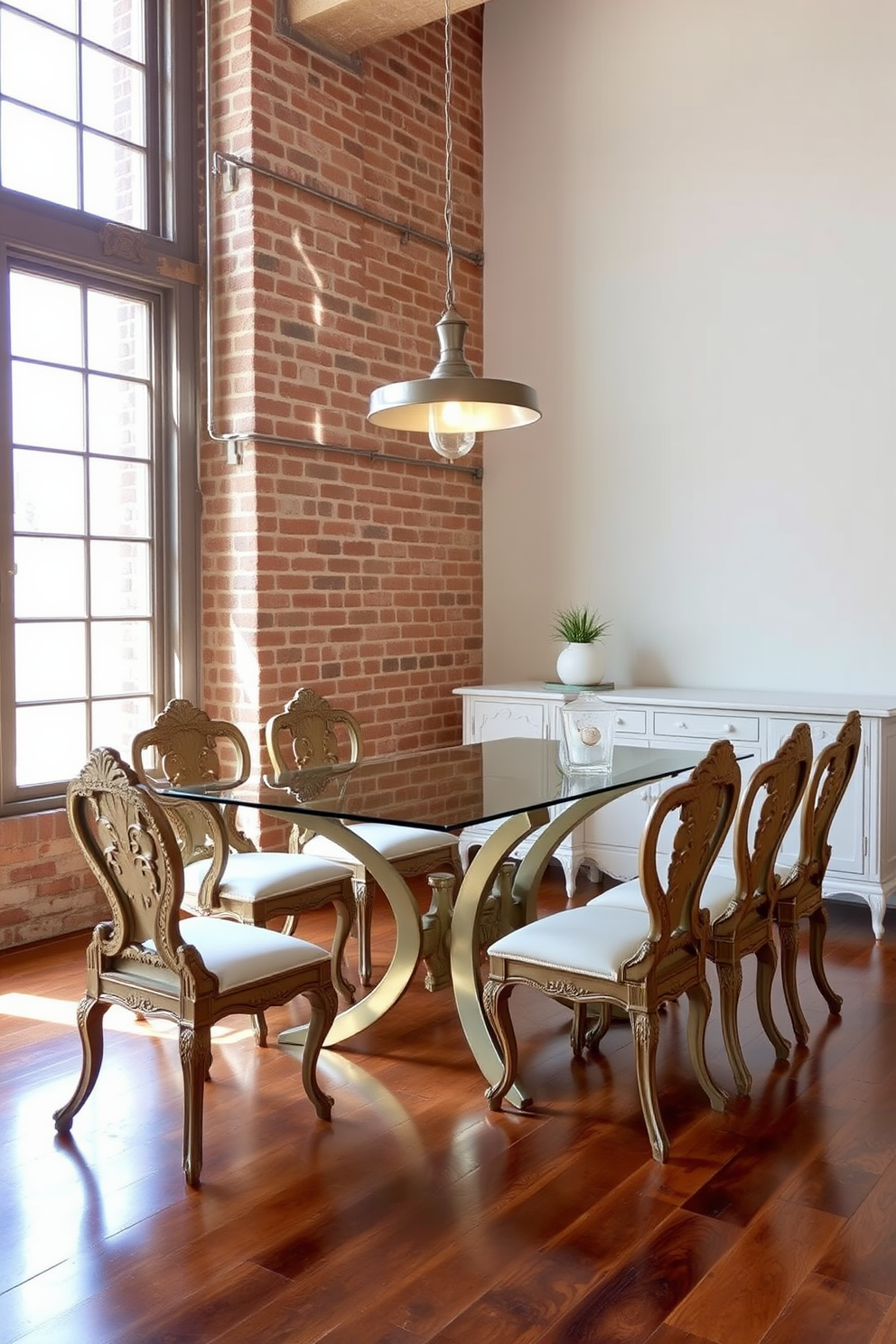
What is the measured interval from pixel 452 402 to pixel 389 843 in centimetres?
146

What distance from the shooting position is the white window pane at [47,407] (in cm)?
441

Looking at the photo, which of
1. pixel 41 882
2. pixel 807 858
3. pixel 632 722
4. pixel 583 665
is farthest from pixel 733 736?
pixel 41 882

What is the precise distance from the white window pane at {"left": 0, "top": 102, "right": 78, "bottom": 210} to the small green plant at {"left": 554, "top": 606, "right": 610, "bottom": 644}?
2.76 metres

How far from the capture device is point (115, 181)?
4770 mm

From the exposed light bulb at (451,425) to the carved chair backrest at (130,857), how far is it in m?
1.26

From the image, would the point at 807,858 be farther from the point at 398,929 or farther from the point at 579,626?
the point at 579,626

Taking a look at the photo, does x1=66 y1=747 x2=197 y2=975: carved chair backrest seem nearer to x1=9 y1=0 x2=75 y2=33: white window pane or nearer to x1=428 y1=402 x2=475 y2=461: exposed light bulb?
x1=428 y1=402 x2=475 y2=461: exposed light bulb

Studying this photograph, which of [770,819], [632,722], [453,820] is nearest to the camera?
[453,820]

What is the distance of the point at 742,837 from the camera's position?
3.02 metres

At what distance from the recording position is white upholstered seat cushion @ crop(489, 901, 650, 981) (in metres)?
2.77

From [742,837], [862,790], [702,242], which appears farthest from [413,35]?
[742,837]

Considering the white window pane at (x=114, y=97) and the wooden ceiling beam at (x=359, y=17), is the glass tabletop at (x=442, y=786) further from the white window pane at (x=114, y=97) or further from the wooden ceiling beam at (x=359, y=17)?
the wooden ceiling beam at (x=359, y=17)

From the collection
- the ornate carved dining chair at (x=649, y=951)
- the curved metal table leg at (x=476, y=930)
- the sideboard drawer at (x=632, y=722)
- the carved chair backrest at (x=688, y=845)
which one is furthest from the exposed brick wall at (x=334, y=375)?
the carved chair backrest at (x=688, y=845)

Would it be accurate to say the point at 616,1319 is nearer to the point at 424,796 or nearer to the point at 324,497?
the point at 424,796
